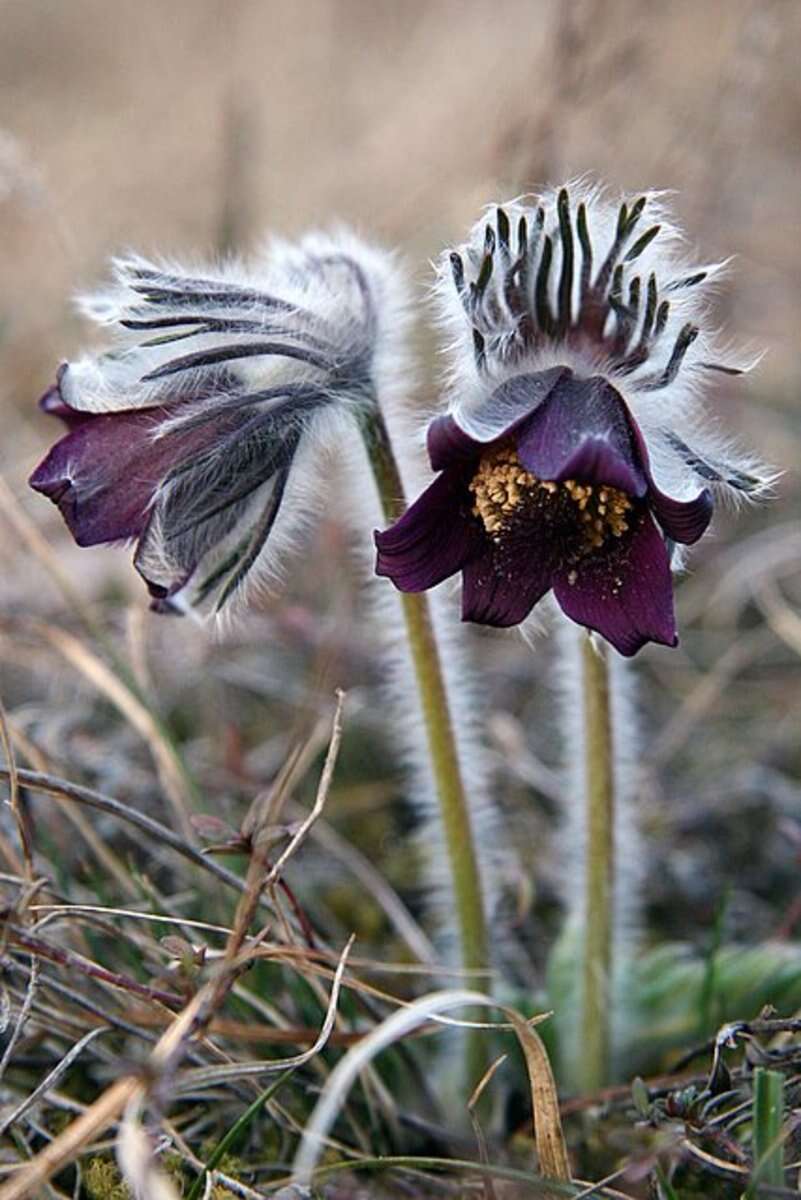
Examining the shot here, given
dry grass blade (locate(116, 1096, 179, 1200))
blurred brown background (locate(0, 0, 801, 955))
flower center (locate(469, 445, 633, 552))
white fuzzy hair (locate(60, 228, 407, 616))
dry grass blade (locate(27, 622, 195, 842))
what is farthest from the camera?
blurred brown background (locate(0, 0, 801, 955))

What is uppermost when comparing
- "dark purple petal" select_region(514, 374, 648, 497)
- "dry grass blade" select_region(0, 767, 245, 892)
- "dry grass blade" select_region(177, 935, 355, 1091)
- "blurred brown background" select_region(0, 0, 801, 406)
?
"blurred brown background" select_region(0, 0, 801, 406)

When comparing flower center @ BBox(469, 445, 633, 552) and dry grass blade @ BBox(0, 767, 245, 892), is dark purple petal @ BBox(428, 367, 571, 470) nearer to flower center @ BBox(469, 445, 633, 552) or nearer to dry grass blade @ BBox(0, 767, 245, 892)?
flower center @ BBox(469, 445, 633, 552)

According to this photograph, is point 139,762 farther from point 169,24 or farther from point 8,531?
point 169,24

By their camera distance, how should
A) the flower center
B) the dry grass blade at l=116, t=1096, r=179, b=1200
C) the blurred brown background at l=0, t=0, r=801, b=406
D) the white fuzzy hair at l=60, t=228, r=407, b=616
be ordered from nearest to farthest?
the dry grass blade at l=116, t=1096, r=179, b=1200 → the flower center → the white fuzzy hair at l=60, t=228, r=407, b=616 → the blurred brown background at l=0, t=0, r=801, b=406

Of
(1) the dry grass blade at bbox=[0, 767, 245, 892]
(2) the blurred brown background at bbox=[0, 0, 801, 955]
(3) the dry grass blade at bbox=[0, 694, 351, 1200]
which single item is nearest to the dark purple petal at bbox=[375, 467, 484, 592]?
(3) the dry grass blade at bbox=[0, 694, 351, 1200]

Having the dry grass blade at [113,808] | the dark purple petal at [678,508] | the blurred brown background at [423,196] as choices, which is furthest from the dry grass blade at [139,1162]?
the blurred brown background at [423,196]

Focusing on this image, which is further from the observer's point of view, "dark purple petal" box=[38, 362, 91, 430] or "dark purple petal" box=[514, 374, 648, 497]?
"dark purple petal" box=[38, 362, 91, 430]
